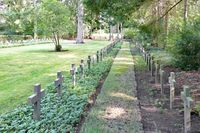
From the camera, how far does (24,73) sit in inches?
696

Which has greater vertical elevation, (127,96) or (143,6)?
(143,6)

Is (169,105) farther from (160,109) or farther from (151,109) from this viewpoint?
(151,109)

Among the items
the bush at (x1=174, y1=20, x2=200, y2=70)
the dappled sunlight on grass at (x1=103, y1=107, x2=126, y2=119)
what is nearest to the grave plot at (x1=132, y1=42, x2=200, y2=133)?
the dappled sunlight on grass at (x1=103, y1=107, x2=126, y2=119)

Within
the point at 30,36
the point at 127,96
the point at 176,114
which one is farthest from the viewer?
the point at 30,36

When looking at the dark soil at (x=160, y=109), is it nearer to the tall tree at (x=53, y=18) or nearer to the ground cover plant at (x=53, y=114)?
the ground cover plant at (x=53, y=114)

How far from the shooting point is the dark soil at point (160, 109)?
26.0 feet

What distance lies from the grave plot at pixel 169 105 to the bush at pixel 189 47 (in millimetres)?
1933

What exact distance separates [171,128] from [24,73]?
434 inches

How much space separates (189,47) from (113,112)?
9.33 m

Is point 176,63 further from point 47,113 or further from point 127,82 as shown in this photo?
point 47,113

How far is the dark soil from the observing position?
7.92 m

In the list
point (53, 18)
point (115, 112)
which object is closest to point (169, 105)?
point (115, 112)

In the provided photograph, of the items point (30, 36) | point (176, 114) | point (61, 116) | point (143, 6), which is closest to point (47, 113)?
point (61, 116)

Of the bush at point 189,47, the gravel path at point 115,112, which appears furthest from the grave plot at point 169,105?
the bush at point 189,47
